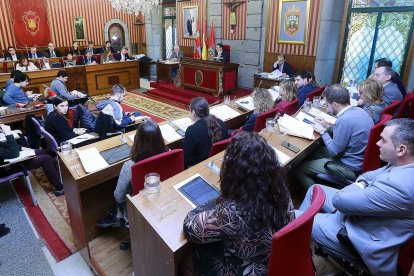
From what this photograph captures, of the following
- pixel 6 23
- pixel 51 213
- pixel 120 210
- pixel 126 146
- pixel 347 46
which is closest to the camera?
pixel 120 210

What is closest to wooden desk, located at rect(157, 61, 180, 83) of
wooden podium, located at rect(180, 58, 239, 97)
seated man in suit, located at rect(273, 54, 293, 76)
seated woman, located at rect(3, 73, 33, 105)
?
wooden podium, located at rect(180, 58, 239, 97)

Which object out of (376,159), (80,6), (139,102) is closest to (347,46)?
(376,159)

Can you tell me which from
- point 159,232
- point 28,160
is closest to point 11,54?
point 28,160

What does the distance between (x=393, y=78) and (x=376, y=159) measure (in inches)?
95.0

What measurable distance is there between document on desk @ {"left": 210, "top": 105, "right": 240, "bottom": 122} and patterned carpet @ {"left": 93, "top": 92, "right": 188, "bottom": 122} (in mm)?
2261

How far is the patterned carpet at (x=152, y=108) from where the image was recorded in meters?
6.46

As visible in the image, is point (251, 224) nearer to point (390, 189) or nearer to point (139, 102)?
point (390, 189)

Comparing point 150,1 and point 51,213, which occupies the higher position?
point 150,1

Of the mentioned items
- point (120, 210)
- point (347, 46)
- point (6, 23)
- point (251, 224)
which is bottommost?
point (120, 210)

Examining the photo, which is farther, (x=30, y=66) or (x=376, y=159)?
(x=30, y=66)

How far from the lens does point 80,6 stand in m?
11.0

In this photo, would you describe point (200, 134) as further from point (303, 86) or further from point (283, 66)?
point (283, 66)

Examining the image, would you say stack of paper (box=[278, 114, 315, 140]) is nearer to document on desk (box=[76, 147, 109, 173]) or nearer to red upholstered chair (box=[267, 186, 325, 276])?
red upholstered chair (box=[267, 186, 325, 276])

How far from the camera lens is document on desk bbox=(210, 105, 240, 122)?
369 cm
